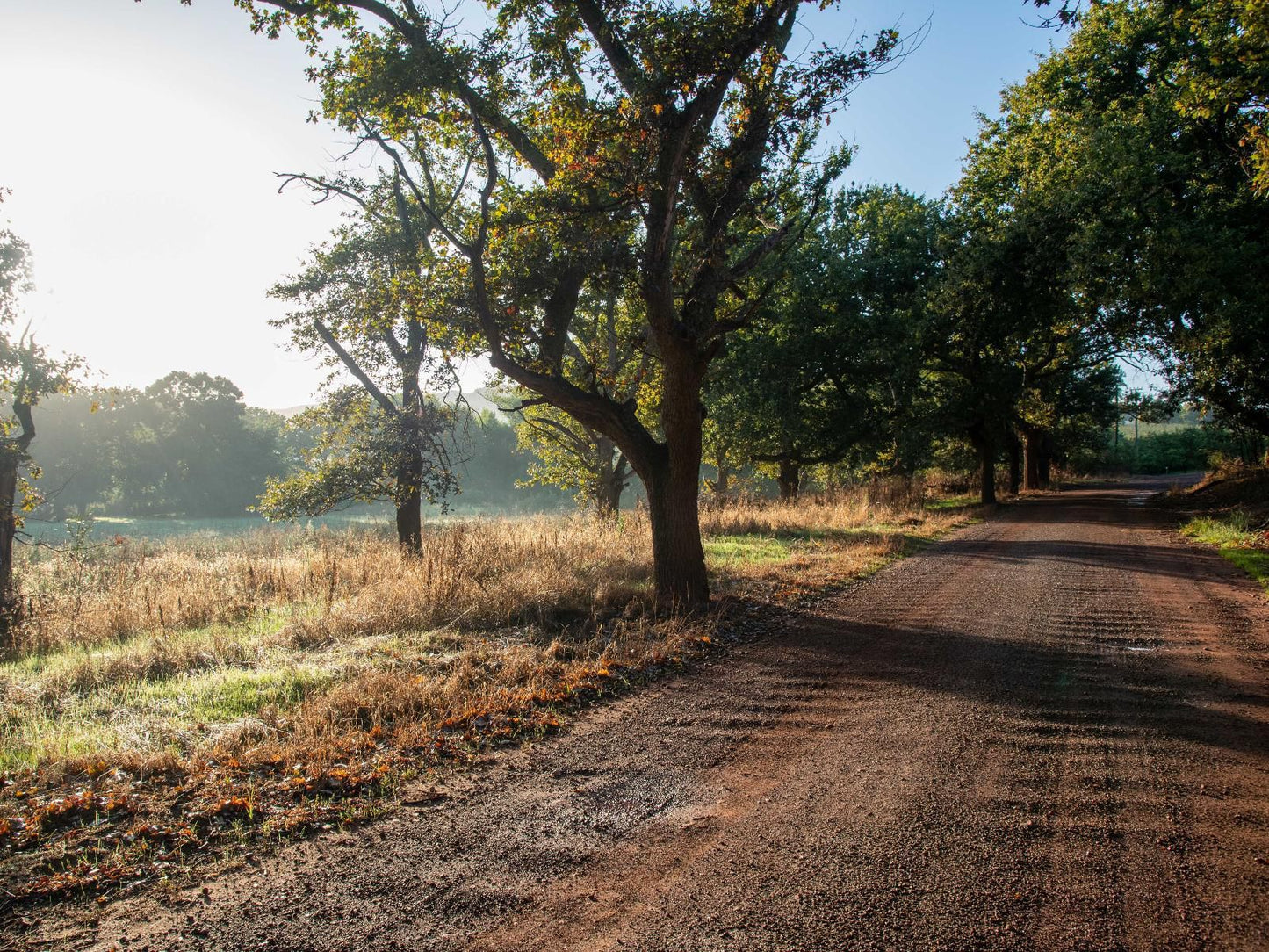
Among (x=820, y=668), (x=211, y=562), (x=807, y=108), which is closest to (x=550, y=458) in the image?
(x=211, y=562)

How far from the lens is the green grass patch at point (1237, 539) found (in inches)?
433

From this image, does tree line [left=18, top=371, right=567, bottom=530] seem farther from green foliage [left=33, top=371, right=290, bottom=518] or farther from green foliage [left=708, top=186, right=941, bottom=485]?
green foliage [left=708, top=186, right=941, bottom=485]

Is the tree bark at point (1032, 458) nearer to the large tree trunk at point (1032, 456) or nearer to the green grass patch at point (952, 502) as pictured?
the large tree trunk at point (1032, 456)

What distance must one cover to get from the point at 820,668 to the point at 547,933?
164 inches

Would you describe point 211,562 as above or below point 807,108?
below

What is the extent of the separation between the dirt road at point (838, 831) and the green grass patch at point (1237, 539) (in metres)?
6.01

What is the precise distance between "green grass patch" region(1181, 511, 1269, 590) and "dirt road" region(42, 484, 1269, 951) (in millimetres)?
6009

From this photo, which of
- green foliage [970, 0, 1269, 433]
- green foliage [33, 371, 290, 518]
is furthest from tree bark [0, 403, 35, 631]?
green foliage [33, 371, 290, 518]

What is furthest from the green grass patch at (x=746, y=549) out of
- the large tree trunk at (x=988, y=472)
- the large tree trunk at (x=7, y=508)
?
the large tree trunk at (x=988, y=472)

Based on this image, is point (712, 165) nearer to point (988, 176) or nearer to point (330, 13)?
point (330, 13)

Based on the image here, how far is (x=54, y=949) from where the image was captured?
9.37 feet

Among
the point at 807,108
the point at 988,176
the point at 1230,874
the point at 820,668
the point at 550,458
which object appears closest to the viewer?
the point at 1230,874

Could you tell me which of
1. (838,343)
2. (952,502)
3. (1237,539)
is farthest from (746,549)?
(952,502)

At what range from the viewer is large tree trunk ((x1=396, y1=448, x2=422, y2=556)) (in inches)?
532
